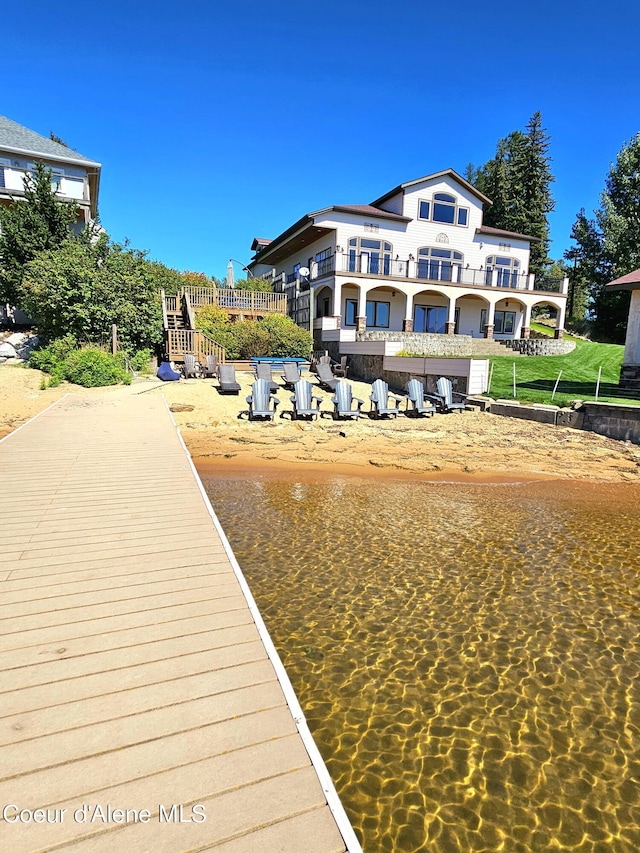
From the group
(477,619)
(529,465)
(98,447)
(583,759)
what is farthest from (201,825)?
(529,465)

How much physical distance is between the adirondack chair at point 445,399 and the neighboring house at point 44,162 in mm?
22043

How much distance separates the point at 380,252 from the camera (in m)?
26.1

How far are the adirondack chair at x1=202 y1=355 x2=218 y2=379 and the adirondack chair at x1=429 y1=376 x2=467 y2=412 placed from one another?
8662 millimetres

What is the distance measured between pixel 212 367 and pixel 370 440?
8.78 metres

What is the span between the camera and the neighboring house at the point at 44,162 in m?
23.6

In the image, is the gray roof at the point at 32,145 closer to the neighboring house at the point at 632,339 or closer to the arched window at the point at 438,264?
the arched window at the point at 438,264

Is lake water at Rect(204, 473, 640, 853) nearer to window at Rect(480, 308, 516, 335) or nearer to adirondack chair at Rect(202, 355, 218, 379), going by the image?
adirondack chair at Rect(202, 355, 218, 379)

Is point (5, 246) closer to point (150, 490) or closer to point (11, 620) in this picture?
point (150, 490)

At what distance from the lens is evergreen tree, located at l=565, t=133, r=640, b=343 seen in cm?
3122

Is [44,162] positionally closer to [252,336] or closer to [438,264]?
[252,336]

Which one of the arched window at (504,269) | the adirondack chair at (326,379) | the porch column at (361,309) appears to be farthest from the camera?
the arched window at (504,269)

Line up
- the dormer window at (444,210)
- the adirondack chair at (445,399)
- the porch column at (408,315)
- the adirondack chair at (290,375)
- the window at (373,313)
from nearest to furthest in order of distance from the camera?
the adirondack chair at (445,399) < the adirondack chair at (290,375) < the porch column at (408,315) < the window at (373,313) < the dormer window at (444,210)

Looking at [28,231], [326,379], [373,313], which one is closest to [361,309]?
[373,313]

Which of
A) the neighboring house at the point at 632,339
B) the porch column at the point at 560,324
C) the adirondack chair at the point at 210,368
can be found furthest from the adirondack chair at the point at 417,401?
the porch column at the point at 560,324
